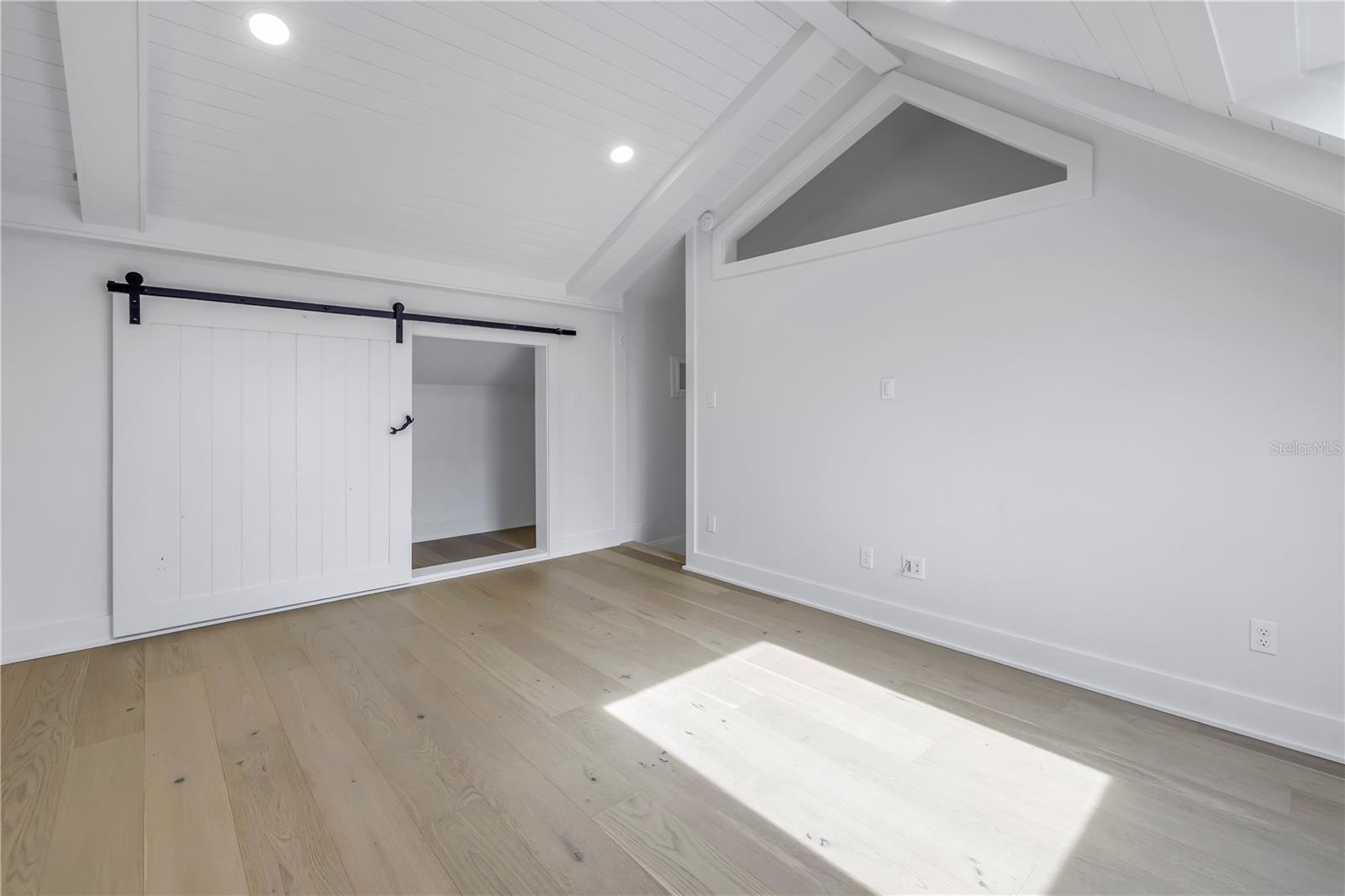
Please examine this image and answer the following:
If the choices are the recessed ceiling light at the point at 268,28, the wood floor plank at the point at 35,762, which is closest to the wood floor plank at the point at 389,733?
the wood floor plank at the point at 35,762

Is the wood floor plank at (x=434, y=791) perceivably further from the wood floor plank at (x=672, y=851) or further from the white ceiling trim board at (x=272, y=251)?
the white ceiling trim board at (x=272, y=251)

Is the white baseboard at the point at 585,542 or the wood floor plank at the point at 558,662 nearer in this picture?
the wood floor plank at the point at 558,662

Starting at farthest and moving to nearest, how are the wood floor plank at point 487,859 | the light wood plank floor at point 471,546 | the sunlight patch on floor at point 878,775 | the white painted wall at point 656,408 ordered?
the white painted wall at point 656,408, the light wood plank floor at point 471,546, the sunlight patch on floor at point 878,775, the wood floor plank at point 487,859

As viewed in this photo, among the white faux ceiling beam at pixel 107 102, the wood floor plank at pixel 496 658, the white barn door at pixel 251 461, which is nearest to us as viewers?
the white faux ceiling beam at pixel 107 102

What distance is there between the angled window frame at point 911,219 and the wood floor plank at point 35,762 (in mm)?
3842

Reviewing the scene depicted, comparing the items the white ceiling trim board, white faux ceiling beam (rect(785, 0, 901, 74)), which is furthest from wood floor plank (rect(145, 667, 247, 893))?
white faux ceiling beam (rect(785, 0, 901, 74))

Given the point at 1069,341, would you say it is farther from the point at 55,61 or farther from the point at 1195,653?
the point at 55,61

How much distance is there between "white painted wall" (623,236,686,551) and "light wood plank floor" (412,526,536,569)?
1.09m

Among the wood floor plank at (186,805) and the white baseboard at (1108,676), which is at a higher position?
the white baseboard at (1108,676)

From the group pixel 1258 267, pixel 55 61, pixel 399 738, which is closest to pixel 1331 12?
pixel 1258 267

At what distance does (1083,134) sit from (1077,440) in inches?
51.3

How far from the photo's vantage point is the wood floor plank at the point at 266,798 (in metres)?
1.49

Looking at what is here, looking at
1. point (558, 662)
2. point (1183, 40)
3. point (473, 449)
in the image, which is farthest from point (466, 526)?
point (1183, 40)

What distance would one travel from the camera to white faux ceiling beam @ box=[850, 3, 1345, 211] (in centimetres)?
189
